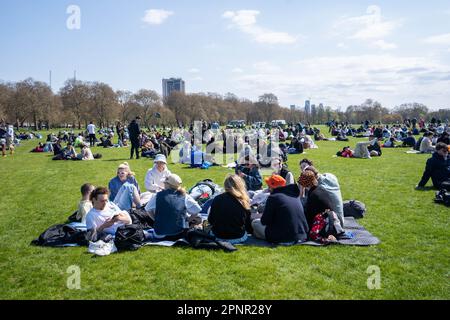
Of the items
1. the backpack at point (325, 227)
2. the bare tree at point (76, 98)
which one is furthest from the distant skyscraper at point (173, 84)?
the backpack at point (325, 227)

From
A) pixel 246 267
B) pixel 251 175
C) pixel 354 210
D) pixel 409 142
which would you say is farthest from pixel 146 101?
pixel 246 267

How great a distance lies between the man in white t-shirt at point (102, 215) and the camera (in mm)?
6160

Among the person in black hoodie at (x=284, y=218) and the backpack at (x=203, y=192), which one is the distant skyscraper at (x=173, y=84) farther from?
the person in black hoodie at (x=284, y=218)

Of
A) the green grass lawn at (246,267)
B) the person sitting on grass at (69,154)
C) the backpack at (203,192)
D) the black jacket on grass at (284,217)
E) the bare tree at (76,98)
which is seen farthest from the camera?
the bare tree at (76,98)

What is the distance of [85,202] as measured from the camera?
7.26 meters

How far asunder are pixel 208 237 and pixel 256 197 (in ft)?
6.90

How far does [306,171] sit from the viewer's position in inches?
264

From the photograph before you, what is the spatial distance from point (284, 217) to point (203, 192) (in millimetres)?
3245

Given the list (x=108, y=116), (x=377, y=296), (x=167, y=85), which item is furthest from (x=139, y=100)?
(x=167, y=85)

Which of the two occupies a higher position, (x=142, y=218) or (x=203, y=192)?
(x=203, y=192)

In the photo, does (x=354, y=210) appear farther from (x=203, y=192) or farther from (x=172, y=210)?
(x=172, y=210)

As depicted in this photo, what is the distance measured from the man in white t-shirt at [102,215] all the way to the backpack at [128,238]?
24 centimetres

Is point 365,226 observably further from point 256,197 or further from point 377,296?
point 377,296

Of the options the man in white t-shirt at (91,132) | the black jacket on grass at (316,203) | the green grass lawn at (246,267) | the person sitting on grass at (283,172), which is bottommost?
the green grass lawn at (246,267)
